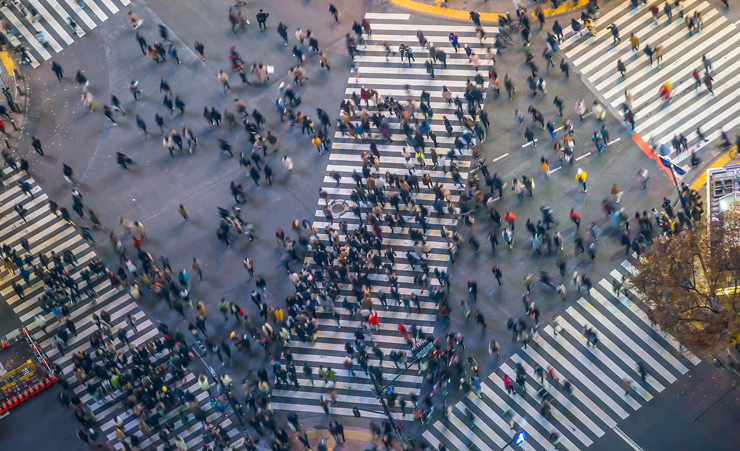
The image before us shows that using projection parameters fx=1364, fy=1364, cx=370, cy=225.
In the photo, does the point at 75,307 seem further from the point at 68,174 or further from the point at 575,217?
the point at 575,217

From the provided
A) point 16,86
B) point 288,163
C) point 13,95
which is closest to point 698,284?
point 288,163

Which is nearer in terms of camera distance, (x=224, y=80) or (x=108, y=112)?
(x=108, y=112)

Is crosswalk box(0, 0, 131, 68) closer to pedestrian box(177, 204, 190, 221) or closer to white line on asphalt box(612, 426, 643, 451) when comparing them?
pedestrian box(177, 204, 190, 221)

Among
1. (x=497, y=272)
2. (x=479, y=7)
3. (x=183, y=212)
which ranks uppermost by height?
(x=479, y=7)

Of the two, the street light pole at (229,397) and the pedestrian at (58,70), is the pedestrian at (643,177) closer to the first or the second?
the street light pole at (229,397)

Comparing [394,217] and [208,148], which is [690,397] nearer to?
[394,217]

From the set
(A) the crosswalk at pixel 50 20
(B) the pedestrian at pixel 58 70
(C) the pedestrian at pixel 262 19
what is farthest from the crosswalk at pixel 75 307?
(C) the pedestrian at pixel 262 19
